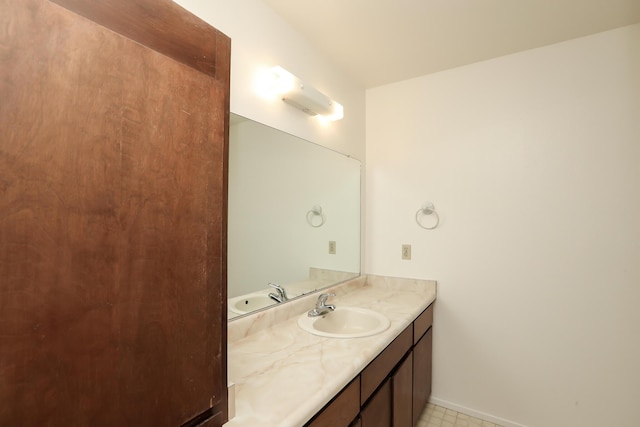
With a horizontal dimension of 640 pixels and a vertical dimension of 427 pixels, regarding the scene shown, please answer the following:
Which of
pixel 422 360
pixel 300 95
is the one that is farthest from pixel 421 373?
pixel 300 95

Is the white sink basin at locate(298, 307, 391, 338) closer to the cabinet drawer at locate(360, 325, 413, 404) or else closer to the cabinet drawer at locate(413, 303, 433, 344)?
the cabinet drawer at locate(360, 325, 413, 404)

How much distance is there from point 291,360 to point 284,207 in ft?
2.89

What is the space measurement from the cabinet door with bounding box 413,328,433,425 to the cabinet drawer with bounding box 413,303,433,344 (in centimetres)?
4

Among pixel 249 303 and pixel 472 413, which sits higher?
pixel 249 303

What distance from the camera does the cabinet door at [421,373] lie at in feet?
5.99

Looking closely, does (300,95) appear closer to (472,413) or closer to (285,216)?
(285,216)

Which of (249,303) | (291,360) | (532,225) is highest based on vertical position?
(532,225)

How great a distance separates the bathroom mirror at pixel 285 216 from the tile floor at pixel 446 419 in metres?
1.04

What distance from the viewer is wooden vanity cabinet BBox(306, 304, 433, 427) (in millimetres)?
1078

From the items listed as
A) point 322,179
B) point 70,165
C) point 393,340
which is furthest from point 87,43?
point 322,179

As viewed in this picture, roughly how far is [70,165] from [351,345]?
117 centimetres

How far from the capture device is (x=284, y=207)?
1.82 meters

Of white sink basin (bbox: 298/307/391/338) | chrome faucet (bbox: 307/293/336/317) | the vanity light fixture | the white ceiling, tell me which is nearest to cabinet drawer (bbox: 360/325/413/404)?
white sink basin (bbox: 298/307/391/338)

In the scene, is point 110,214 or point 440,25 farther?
point 440,25
